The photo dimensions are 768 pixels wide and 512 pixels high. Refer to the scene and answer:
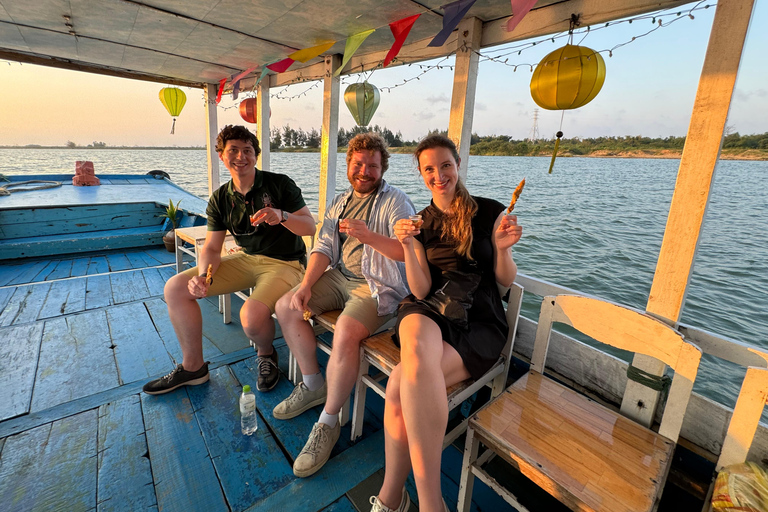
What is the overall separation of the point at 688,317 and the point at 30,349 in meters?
A: 7.92

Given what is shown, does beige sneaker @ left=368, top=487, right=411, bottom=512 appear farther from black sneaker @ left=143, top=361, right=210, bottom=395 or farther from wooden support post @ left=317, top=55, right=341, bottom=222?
wooden support post @ left=317, top=55, right=341, bottom=222

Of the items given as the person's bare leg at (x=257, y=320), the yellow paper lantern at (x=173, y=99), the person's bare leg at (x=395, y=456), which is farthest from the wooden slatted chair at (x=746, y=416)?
the yellow paper lantern at (x=173, y=99)

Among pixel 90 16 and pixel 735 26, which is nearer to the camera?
pixel 735 26

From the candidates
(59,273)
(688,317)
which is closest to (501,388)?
(59,273)

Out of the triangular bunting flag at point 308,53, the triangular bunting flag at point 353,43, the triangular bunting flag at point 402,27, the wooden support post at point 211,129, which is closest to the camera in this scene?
the triangular bunting flag at point 402,27

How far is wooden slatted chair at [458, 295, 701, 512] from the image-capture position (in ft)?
3.46

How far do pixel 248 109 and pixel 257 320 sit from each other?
4577 mm

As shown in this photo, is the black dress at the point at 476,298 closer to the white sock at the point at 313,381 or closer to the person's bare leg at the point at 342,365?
the person's bare leg at the point at 342,365

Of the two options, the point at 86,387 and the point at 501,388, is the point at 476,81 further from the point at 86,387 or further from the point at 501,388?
the point at 86,387

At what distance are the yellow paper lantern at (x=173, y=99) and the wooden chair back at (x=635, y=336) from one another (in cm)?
676

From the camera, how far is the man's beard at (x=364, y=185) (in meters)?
2.06

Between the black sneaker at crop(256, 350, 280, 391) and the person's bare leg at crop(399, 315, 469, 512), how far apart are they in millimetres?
1185

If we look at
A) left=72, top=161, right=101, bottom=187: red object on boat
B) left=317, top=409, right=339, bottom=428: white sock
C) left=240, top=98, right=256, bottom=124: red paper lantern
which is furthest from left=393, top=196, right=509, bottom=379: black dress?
left=72, top=161, right=101, bottom=187: red object on boat

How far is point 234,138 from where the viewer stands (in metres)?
2.22
